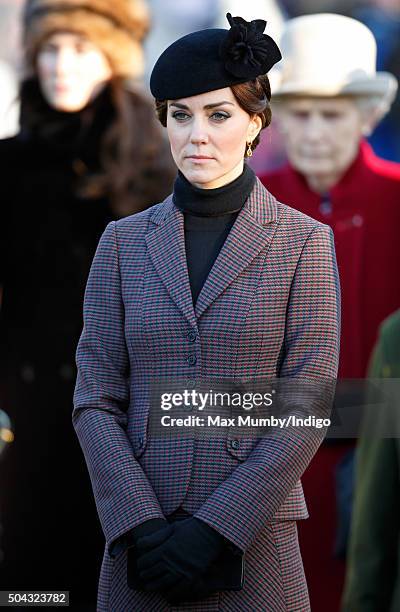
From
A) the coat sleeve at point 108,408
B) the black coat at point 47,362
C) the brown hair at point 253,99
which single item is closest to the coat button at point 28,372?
the black coat at point 47,362

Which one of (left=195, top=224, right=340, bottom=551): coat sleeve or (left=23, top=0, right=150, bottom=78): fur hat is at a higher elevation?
(left=23, top=0, right=150, bottom=78): fur hat

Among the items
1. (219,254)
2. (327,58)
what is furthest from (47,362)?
(219,254)

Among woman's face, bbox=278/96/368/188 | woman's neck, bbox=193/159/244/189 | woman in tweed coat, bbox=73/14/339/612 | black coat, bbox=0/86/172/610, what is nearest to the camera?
woman in tweed coat, bbox=73/14/339/612

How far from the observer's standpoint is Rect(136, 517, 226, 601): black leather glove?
3004mm

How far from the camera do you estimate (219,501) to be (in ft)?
10.1

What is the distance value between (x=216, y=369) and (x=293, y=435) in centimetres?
23

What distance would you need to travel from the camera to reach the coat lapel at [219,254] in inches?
125

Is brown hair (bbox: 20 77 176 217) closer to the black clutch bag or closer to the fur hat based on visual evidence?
the fur hat

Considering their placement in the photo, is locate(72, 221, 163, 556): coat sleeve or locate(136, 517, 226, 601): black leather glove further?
locate(72, 221, 163, 556): coat sleeve

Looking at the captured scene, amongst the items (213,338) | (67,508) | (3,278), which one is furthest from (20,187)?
(213,338)

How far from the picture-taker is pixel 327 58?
4.98 meters

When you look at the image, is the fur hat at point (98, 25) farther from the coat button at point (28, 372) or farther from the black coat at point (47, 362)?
the coat button at point (28, 372)

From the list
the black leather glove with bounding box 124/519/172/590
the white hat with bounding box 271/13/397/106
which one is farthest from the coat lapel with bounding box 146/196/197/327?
the white hat with bounding box 271/13/397/106

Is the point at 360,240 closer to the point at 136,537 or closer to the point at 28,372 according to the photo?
the point at 28,372
